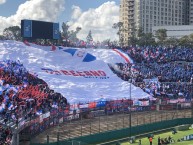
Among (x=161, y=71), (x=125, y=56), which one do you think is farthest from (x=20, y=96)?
(x=161, y=71)

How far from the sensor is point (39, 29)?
75500 millimetres

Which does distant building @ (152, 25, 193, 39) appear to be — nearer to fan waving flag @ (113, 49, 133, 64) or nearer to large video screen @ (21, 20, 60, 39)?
fan waving flag @ (113, 49, 133, 64)

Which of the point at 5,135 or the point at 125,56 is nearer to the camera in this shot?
the point at 5,135

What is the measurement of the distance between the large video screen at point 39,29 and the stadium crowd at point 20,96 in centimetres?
1291

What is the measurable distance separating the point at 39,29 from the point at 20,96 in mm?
31781

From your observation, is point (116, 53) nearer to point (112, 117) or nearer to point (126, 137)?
point (112, 117)

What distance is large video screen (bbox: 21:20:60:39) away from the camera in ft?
241

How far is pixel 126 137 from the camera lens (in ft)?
162

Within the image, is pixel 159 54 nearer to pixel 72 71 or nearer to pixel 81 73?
pixel 81 73

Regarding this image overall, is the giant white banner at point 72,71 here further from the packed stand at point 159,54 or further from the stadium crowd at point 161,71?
the packed stand at point 159,54

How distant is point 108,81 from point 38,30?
16.4 metres

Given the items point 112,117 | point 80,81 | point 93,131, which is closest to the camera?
point 93,131

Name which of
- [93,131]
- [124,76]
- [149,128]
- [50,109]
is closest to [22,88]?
[50,109]

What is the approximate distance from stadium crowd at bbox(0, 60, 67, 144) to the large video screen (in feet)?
42.4
